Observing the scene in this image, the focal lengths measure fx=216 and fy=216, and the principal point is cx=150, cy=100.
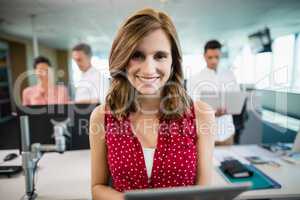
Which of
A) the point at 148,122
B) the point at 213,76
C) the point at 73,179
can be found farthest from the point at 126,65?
the point at 213,76

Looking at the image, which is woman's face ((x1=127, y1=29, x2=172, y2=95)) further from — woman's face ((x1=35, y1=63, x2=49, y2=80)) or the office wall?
the office wall

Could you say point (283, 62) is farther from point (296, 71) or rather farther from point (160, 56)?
point (160, 56)

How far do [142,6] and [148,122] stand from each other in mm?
1432

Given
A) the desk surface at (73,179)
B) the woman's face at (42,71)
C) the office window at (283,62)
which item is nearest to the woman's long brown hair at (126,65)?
the desk surface at (73,179)

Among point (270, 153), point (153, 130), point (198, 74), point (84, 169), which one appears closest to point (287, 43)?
point (198, 74)

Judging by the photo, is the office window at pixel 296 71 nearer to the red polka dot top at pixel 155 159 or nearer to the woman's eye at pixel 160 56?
the red polka dot top at pixel 155 159

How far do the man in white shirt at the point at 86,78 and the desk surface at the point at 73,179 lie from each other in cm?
59

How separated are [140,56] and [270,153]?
1.39m

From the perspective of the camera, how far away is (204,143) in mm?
939

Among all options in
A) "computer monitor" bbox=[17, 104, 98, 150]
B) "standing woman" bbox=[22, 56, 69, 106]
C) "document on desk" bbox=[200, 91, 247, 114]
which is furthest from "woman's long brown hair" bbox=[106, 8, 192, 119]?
"standing woman" bbox=[22, 56, 69, 106]

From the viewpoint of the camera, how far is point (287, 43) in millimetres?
2043

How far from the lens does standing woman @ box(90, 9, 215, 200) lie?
82 centimetres

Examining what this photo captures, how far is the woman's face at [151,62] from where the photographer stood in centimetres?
81

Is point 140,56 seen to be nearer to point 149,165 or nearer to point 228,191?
point 149,165
